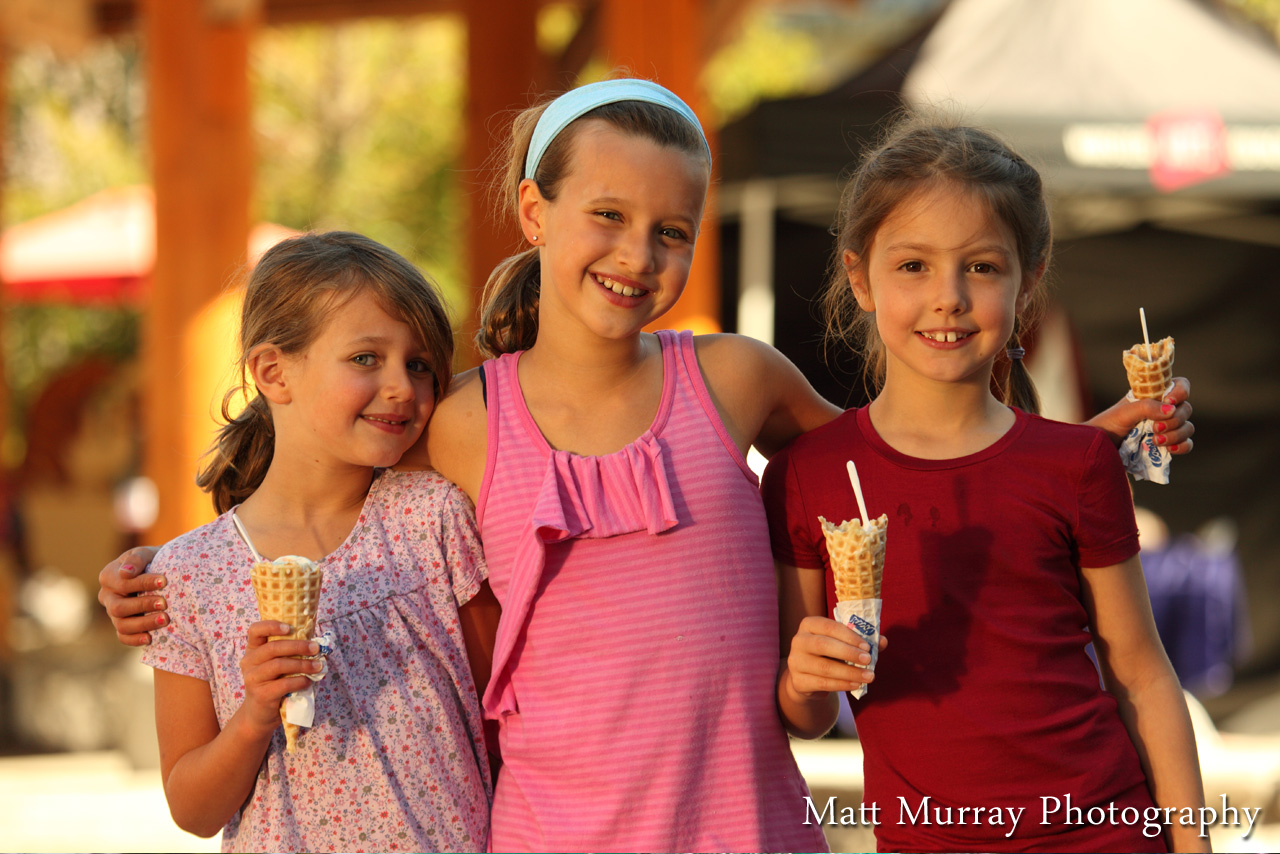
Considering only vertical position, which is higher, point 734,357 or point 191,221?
point 191,221

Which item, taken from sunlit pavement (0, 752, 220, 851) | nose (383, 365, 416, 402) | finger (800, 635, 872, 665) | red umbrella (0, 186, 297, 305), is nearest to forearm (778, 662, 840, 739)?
finger (800, 635, 872, 665)

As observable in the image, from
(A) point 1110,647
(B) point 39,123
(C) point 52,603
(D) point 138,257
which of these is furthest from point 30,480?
(A) point 1110,647

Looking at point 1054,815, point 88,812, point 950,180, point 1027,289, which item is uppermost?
point 950,180

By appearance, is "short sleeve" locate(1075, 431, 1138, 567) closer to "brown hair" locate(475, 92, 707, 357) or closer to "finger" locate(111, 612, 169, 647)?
"brown hair" locate(475, 92, 707, 357)

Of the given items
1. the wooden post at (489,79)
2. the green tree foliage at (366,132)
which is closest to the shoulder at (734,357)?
the wooden post at (489,79)

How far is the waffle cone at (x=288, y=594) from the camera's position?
2393 mm

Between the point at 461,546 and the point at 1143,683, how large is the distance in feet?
4.72

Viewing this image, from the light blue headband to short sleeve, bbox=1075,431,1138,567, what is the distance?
1.02m

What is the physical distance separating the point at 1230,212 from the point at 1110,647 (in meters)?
6.32

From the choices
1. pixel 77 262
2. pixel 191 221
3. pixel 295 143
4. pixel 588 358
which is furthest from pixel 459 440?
pixel 295 143

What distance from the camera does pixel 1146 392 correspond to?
2715 millimetres

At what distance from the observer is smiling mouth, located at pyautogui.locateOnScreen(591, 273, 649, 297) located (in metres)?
2.62

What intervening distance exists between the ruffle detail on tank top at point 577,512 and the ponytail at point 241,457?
77 centimetres

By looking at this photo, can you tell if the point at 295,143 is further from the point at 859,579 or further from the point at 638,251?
the point at 859,579
